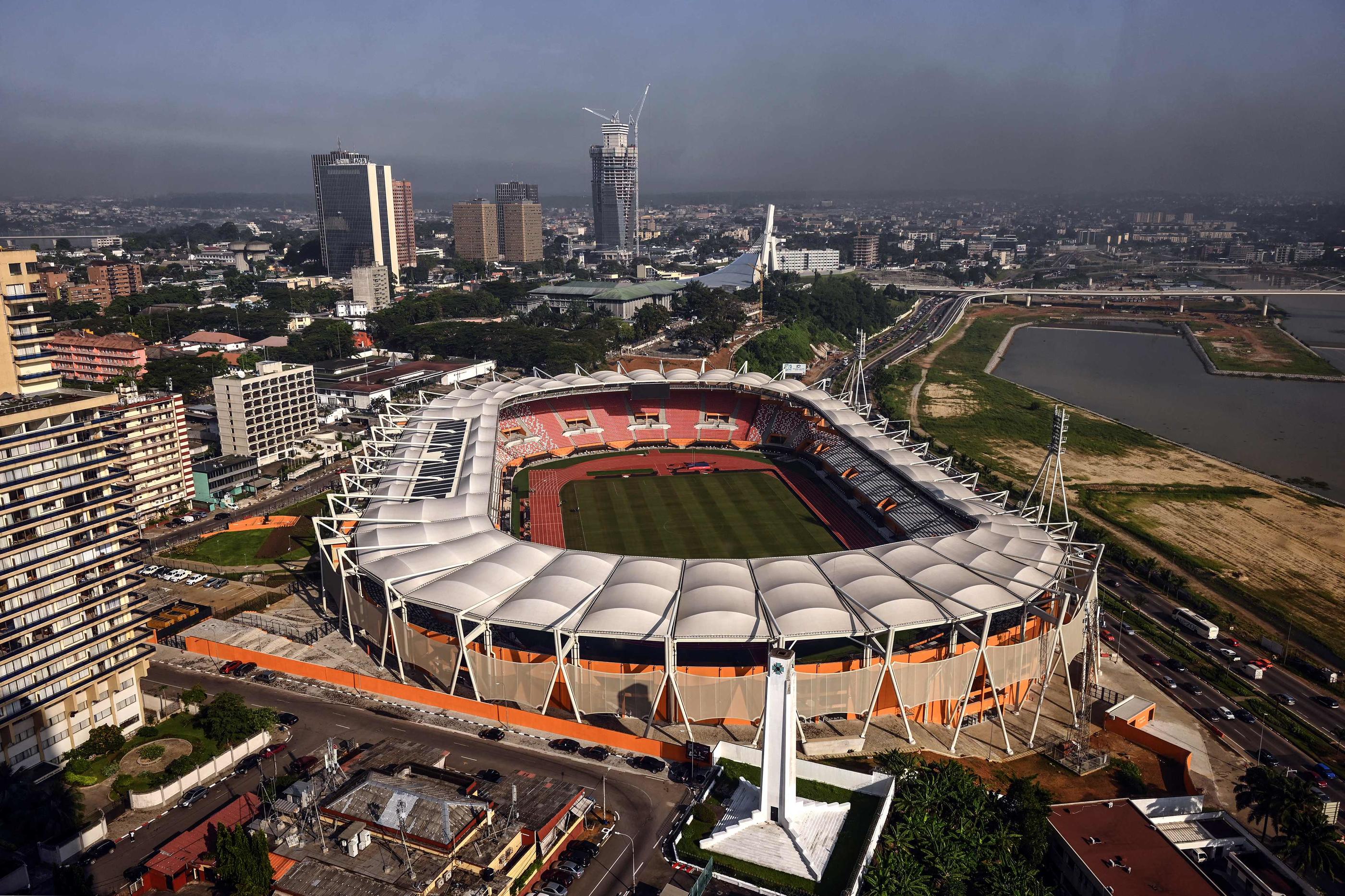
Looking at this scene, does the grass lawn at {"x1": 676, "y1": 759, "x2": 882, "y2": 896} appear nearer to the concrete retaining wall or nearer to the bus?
the concrete retaining wall

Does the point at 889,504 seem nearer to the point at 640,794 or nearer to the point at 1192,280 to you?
the point at 640,794

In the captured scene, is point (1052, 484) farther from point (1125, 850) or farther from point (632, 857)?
point (632, 857)

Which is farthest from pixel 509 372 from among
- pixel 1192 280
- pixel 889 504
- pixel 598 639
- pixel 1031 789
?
pixel 1192 280

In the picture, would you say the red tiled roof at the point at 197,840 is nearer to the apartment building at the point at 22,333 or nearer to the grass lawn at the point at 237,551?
the apartment building at the point at 22,333

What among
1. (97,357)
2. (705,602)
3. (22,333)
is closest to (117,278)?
(97,357)

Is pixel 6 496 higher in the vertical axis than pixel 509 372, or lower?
higher

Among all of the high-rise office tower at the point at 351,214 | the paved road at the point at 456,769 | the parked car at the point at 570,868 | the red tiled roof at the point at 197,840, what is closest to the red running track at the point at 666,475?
the paved road at the point at 456,769
